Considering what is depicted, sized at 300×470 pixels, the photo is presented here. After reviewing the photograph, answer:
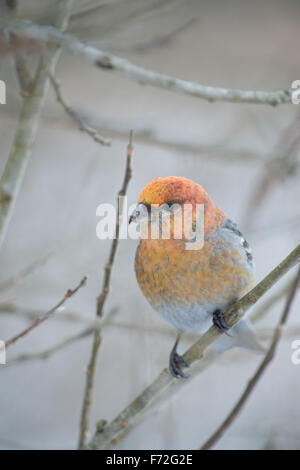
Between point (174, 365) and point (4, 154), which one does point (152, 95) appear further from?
point (174, 365)

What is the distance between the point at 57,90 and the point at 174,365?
1249mm

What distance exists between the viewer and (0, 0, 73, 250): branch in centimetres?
203

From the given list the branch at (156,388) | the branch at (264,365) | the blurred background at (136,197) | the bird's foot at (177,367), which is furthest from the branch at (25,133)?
the branch at (264,365)

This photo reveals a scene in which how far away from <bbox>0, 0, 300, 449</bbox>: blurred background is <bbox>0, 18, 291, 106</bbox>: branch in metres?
0.09

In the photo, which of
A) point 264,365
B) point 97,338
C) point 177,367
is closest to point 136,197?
point 177,367

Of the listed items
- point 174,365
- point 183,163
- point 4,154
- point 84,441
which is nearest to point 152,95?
point 4,154

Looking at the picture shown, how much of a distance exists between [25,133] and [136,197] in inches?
71.7

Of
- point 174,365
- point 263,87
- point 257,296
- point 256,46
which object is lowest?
point 257,296

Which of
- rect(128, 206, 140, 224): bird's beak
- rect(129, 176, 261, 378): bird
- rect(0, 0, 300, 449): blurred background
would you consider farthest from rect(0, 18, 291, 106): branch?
rect(128, 206, 140, 224): bird's beak

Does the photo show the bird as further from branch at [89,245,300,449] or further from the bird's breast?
branch at [89,245,300,449]

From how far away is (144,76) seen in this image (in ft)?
6.19

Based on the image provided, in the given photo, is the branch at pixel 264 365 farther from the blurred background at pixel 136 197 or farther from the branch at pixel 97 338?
the blurred background at pixel 136 197

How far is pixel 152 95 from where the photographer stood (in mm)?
5551

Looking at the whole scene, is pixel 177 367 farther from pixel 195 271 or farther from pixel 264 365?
pixel 264 365
